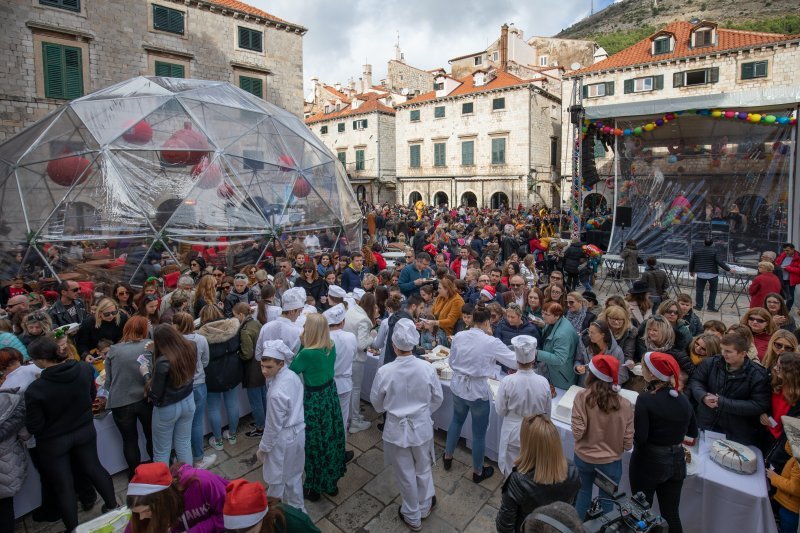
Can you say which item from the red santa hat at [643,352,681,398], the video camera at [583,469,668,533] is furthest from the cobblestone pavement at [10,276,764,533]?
the red santa hat at [643,352,681,398]

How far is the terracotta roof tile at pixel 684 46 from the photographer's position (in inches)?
917

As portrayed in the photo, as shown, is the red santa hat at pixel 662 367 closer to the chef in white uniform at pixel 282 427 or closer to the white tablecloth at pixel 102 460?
the chef in white uniform at pixel 282 427

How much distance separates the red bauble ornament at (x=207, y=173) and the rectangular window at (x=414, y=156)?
2513 centimetres

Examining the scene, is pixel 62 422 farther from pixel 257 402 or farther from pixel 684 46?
pixel 684 46

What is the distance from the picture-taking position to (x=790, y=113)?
12.0m

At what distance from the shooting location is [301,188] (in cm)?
1189

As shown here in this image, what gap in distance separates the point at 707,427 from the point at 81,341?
21.3ft

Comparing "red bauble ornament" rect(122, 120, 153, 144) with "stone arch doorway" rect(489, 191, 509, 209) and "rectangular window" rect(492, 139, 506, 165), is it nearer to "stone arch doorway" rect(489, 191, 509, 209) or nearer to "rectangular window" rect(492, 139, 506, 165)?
"rectangular window" rect(492, 139, 506, 165)

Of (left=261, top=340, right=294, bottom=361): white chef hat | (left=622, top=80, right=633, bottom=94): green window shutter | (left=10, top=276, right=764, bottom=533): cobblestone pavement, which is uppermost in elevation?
(left=622, top=80, right=633, bottom=94): green window shutter

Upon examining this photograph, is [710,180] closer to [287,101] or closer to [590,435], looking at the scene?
[590,435]

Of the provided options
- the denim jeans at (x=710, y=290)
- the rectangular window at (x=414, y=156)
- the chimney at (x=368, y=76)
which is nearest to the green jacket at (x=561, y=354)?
the denim jeans at (x=710, y=290)

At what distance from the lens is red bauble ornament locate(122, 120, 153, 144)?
998 cm

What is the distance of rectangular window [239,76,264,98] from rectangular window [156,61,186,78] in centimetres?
244

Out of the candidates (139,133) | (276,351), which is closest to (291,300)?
(276,351)
